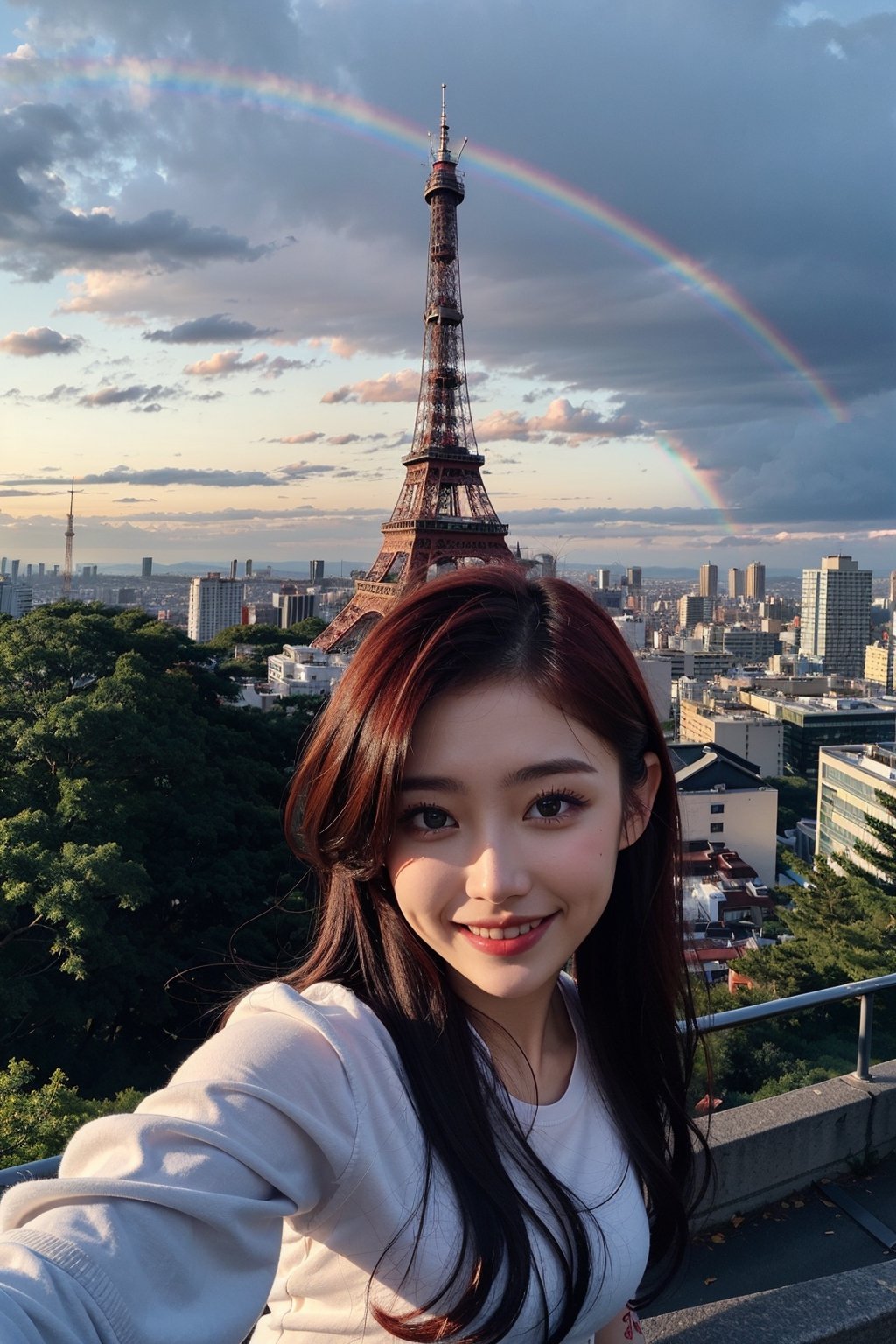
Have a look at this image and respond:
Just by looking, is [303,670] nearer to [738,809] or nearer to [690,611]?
[738,809]

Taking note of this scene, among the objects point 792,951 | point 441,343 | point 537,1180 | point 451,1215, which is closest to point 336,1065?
point 451,1215

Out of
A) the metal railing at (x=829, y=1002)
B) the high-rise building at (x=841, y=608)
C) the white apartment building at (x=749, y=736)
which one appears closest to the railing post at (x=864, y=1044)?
the metal railing at (x=829, y=1002)

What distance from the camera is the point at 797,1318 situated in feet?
5.54

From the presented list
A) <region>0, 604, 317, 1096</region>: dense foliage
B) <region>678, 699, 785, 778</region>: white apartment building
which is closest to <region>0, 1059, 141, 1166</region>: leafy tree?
<region>0, 604, 317, 1096</region>: dense foliage

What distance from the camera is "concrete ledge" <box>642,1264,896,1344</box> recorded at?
5.37ft

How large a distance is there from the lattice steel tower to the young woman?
94.8 feet

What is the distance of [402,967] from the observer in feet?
3.58

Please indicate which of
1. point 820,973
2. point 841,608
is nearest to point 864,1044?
point 820,973

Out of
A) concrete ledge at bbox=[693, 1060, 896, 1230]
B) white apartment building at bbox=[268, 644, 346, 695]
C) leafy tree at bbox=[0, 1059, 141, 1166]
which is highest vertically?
concrete ledge at bbox=[693, 1060, 896, 1230]

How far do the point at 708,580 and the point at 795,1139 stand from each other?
470ft

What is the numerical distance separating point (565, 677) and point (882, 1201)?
2344 millimetres

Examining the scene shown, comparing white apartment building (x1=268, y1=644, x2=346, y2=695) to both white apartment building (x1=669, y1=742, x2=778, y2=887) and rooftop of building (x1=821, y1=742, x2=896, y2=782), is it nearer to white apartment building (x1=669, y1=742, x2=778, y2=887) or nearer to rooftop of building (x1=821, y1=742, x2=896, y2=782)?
white apartment building (x1=669, y1=742, x2=778, y2=887)

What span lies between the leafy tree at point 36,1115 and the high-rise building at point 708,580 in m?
134

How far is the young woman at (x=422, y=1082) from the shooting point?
744 mm
